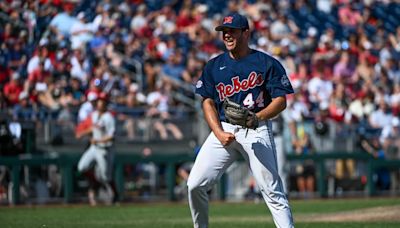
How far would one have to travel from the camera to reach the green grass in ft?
39.7

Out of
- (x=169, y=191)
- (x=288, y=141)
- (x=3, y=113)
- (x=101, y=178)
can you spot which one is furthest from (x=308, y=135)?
(x=3, y=113)

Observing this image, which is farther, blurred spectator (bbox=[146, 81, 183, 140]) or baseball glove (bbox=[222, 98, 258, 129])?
blurred spectator (bbox=[146, 81, 183, 140])

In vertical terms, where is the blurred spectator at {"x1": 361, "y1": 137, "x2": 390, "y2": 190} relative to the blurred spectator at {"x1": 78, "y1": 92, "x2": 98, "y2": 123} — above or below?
below

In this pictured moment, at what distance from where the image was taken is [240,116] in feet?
26.2

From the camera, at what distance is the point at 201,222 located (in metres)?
8.21

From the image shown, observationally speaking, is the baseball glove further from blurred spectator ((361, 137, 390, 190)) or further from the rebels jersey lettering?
blurred spectator ((361, 137, 390, 190))

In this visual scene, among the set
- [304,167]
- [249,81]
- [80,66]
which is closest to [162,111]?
[80,66]

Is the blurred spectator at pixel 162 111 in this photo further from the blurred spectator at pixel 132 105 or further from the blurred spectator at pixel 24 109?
the blurred spectator at pixel 24 109

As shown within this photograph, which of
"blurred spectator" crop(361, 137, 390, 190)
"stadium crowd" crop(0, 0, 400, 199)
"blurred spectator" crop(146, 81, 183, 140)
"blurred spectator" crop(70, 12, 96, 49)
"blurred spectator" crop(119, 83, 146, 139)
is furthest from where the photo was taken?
"blurred spectator" crop(361, 137, 390, 190)

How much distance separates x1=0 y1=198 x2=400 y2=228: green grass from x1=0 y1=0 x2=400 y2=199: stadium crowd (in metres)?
2.45

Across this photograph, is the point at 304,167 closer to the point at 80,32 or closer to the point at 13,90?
the point at 80,32

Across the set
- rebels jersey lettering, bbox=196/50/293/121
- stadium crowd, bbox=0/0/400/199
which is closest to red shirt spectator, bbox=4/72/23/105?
stadium crowd, bbox=0/0/400/199

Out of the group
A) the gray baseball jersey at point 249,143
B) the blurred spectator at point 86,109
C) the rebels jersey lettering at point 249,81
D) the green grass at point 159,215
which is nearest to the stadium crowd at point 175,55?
the blurred spectator at point 86,109

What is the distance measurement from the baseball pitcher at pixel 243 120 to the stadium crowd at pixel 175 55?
9832 mm
